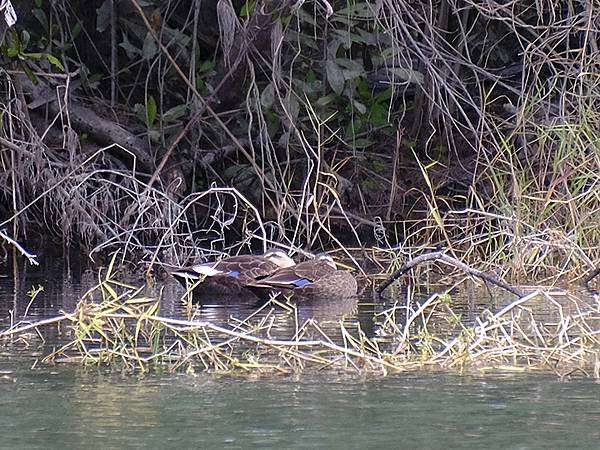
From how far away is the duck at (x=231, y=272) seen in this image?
30.4 ft

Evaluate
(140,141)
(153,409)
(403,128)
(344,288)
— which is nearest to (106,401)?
(153,409)

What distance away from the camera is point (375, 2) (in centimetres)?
1114

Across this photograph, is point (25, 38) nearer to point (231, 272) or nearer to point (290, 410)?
point (231, 272)

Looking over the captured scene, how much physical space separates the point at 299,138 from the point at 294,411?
5.09 m

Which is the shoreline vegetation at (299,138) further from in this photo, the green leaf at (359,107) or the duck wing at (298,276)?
the duck wing at (298,276)

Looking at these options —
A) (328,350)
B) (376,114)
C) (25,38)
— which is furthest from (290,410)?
(376,114)

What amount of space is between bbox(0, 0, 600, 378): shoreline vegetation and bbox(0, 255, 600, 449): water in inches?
89.8

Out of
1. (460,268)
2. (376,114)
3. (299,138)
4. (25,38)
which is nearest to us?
(460,268)

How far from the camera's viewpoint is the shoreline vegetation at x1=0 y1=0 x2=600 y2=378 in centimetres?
963

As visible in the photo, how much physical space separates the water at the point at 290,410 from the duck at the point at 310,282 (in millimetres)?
2993

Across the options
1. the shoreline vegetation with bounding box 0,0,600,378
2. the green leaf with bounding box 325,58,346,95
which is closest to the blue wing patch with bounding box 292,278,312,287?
the shoreline vegetation with bounding box 0,0,600,378

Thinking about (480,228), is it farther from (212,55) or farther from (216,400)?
(216,400)

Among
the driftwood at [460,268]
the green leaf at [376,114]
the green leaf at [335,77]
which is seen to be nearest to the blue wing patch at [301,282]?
the driftwood at [460,268]

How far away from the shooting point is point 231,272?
30.7 ft
